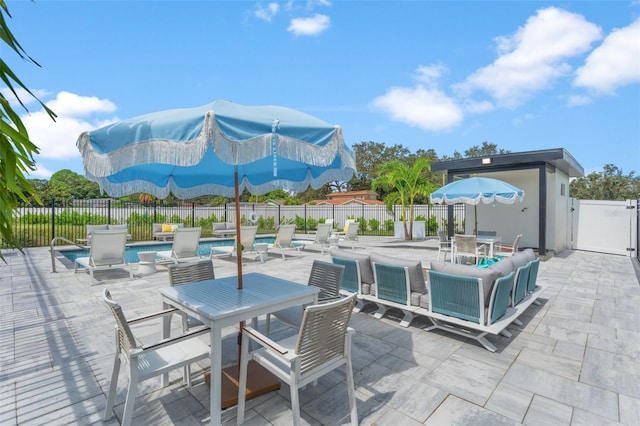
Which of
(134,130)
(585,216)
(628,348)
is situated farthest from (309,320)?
(585,216)

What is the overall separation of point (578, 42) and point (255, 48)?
10955 millimetres

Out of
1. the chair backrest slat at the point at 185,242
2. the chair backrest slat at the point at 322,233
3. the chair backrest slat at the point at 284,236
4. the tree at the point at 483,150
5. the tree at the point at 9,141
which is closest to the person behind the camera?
the tree at the point at 9,141

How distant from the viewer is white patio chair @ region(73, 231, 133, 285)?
6594 millimetres

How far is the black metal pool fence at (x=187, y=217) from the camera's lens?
555 inches

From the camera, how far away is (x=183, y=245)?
26.9ft

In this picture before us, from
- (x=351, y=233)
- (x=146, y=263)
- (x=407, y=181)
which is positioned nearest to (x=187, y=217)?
(x=351, y=233)

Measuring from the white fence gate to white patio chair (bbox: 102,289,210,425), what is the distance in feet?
43.8

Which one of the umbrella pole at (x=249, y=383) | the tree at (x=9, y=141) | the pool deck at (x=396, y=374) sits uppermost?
the tree at (x=9, y=141)

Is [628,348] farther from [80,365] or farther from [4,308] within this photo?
[4,308]

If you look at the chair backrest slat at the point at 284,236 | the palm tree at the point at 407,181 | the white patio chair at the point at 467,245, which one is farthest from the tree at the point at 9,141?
the palm tree at the point at 407,181

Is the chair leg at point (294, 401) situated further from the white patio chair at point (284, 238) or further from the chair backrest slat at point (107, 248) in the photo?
the white patio chair at point (284, 238)

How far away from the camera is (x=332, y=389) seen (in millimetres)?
2717

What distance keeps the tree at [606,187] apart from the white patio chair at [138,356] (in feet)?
152

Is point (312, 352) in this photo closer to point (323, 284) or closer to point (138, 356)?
point (138, 356)
